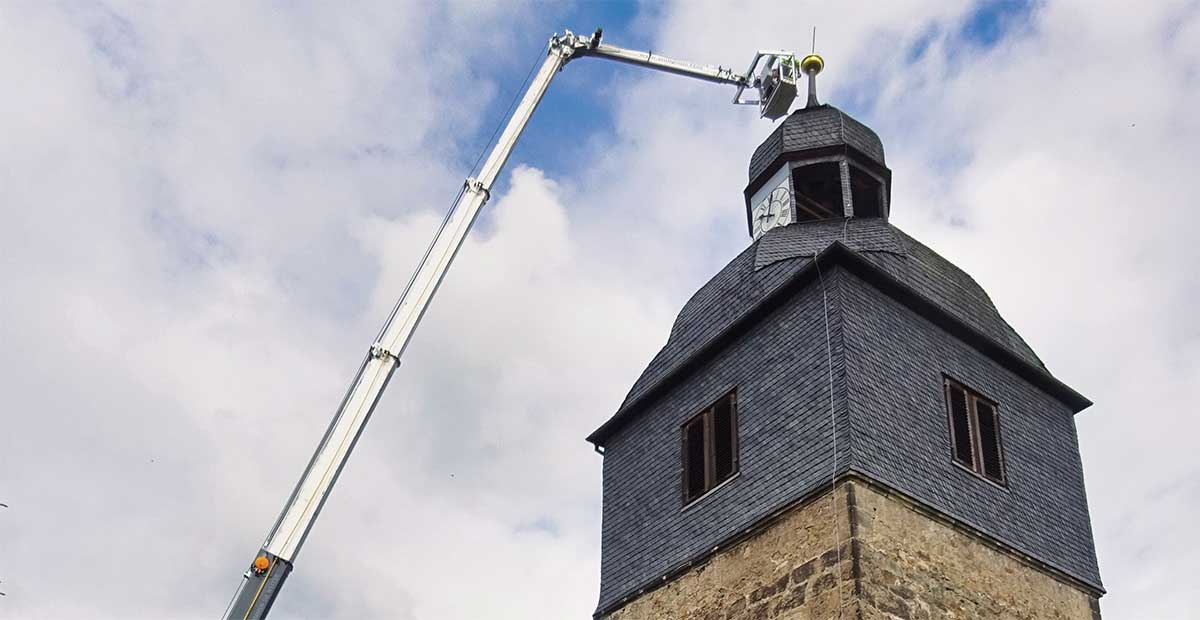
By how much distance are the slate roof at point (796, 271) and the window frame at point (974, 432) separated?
39.5 inches

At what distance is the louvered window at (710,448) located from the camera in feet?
50.9

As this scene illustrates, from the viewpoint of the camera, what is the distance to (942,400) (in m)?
15.2

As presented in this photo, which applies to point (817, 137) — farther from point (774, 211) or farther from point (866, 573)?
point (866, 573)

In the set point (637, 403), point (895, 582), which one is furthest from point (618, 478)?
point (895, 582)

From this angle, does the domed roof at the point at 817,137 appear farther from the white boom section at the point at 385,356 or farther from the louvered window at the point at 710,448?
the louvered window at the point at 710,448

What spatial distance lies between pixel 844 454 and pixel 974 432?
2.60 meters

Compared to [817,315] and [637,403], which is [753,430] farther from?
[637,403]

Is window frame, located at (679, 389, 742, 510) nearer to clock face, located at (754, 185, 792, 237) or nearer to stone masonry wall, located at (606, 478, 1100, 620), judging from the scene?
stone masonry wall, located at (606, 478, 1100, 620)

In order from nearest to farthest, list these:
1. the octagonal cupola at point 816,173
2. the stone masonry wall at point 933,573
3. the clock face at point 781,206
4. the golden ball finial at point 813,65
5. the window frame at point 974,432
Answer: the stone masonry wall at point 933,573, the window frame at point 974,432, the clock face at point 781,206, the octagonal cupola at point 816,173, the golden ball finial at point 813,65

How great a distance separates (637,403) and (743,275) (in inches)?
90.0

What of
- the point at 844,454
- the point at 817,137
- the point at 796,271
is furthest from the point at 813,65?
the point at 844,454

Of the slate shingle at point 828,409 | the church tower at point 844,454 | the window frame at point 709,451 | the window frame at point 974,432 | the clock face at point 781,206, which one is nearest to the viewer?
the church tower at point 844,454

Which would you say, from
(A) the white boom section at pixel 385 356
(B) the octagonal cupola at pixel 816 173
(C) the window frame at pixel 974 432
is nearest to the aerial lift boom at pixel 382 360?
Result: (A) the white boom section at pixel 385 356

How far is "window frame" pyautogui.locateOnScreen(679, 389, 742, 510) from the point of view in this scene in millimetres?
15370
